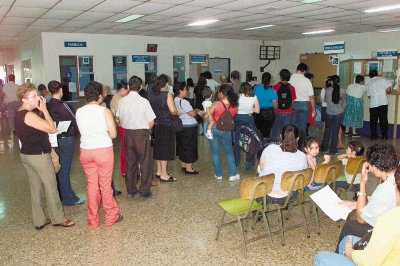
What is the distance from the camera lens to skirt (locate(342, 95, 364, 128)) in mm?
8383

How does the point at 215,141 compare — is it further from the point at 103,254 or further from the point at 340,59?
the point at 340,59

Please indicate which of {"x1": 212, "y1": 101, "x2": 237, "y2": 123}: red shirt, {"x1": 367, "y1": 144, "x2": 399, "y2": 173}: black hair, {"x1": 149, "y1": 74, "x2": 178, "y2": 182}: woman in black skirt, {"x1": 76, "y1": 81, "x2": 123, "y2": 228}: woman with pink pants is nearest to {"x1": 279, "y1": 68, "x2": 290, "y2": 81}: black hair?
{"x1": 212, "y1": 101, "x2": 237, "y2": 123}: red shirt

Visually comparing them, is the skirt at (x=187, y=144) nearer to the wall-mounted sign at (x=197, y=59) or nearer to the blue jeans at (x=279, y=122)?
the blue jeans at (x=279, y=122)

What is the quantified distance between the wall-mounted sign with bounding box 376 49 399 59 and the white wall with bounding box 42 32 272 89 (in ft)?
14.0

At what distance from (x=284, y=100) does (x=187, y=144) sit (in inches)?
73.9

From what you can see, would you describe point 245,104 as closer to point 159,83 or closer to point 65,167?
point 159,83

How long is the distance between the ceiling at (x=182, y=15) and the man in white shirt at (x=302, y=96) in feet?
3.72

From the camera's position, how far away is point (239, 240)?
11.1ft

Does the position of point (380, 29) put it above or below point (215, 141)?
above

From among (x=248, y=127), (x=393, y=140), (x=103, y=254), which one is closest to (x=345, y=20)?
(x=393, y=140)

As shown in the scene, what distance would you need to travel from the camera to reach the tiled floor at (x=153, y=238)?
3078 millimetres

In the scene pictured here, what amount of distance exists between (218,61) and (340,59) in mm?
3793

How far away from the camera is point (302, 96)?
6.35 m

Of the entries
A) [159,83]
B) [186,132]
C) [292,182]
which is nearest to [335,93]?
[186,132]
